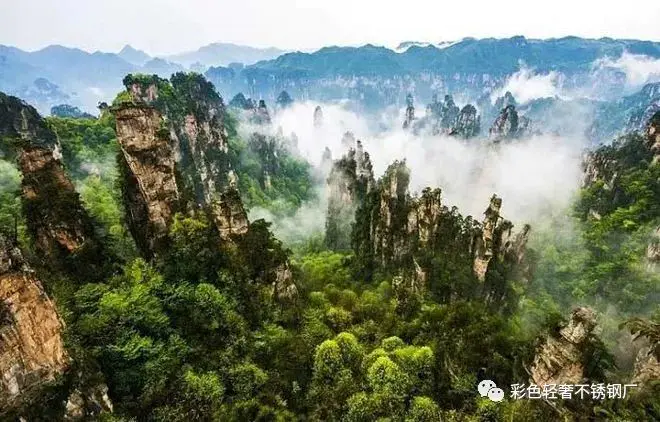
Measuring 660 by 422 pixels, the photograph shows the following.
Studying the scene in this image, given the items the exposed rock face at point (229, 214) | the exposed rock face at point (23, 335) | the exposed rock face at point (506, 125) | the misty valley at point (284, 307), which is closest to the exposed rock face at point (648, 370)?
the misty valley at point (284, 307)

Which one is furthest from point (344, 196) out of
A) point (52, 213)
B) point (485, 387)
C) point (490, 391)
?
point (490, 391)

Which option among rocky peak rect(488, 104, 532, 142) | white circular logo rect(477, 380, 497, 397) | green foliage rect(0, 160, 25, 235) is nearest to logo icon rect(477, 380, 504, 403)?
white circular logo rect(477, 380, 497, 397)

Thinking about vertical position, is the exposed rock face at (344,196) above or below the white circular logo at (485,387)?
below

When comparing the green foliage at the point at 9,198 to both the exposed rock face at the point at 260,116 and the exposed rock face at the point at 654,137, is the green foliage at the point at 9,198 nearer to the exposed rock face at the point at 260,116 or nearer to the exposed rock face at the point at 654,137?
the exposed rock face at the point at 654,137

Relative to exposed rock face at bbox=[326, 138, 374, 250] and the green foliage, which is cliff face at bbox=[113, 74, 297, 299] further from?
exposed rock face at bbox=[326, 138, 374, 250]

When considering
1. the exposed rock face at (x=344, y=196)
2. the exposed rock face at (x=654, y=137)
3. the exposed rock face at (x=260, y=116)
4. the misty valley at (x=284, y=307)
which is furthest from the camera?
the exposed rock face at (x=260, y=116)

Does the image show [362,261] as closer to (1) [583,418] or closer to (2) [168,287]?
(2) [168,287]

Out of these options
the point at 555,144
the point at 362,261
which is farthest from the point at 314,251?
the point at 555,144

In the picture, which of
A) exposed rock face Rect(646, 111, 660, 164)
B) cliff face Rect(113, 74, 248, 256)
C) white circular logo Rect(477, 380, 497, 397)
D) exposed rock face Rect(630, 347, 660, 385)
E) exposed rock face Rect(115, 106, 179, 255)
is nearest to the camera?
exposed rock face Rect(630, 347, 660, 385)
